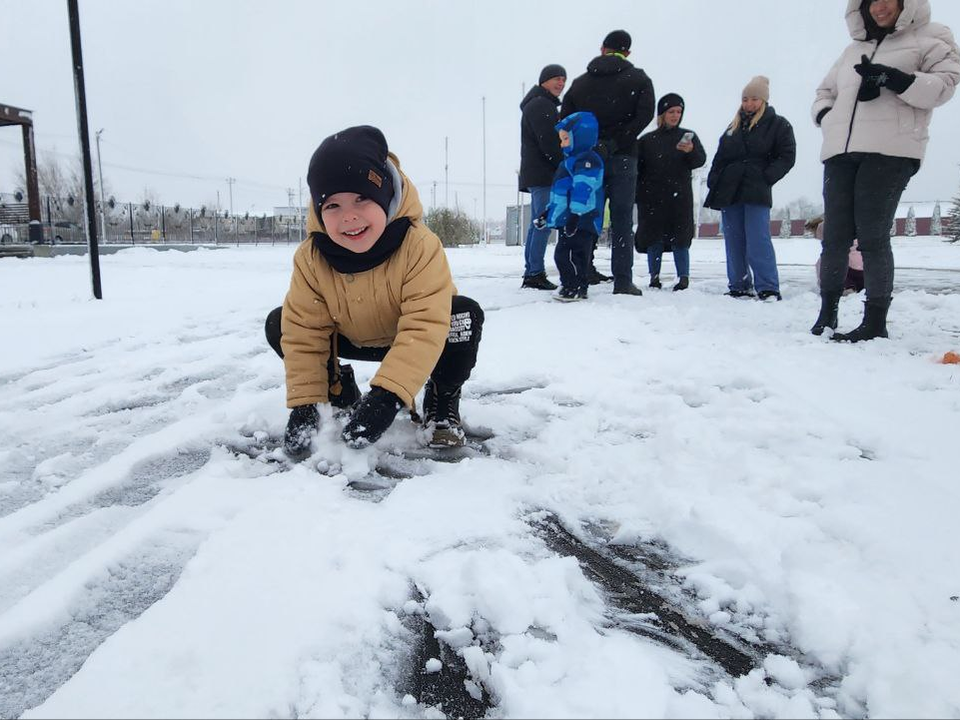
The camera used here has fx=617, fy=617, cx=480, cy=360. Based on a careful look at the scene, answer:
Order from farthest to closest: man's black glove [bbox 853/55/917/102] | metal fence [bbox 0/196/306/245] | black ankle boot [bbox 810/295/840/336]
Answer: metal fence [bbox 0/196/306/245], black ankle boot [bbox 810/295/840/336], man's black glove [bbox 853/55/917/102]

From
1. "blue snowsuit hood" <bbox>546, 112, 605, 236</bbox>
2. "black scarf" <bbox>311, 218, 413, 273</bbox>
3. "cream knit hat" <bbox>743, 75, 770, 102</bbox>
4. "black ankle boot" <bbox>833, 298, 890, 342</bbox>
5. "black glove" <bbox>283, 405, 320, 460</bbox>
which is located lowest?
"black glove" <bbox>283, 405, 320, 460</bbox>

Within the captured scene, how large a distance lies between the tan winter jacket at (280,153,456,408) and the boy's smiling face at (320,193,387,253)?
8cm

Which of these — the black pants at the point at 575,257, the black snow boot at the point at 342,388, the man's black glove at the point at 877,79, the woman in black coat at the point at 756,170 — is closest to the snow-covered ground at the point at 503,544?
the black snow boot at the point at 342,388

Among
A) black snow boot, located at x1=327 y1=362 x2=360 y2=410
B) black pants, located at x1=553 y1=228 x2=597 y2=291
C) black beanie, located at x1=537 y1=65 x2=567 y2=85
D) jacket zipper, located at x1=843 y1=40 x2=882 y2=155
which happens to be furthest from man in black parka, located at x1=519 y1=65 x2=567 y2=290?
black snow boot, located at x1=327 y1=362 x2=360 y2=410

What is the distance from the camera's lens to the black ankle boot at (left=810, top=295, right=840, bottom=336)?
3383 millimetres

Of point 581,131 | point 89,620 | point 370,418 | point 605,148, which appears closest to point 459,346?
point 370,418

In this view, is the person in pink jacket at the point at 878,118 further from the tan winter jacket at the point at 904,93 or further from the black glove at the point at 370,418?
the black glove at the point at 370,418

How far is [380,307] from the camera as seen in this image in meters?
1.87

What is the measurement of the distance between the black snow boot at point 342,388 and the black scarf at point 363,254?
0.36 m

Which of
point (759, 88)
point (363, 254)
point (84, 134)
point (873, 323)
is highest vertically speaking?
point (759, 88)

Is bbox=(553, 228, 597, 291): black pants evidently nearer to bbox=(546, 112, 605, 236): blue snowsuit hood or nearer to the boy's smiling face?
bbox=(546, 112, 605, 236): blue snowsuit hood

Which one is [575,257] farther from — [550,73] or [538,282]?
[550,73]

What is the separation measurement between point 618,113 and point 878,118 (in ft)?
6.23

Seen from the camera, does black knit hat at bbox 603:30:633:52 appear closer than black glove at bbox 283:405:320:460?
No
